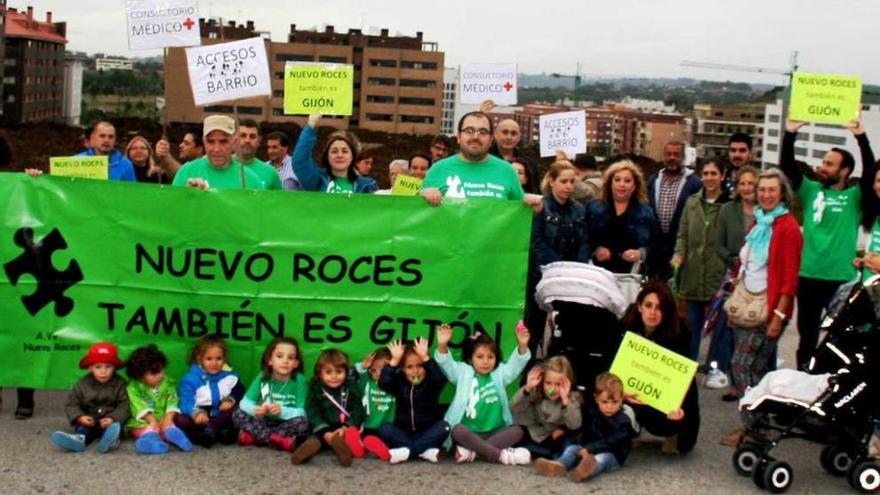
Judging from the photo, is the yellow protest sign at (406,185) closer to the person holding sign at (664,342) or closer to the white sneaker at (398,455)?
the person holding sign at (664,342)

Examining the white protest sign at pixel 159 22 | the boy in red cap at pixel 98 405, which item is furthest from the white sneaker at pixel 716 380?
the white protest sign at pixel 159 22

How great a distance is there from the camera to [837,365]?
6.05 metres

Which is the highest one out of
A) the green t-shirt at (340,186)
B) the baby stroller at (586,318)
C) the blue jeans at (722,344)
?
the green t-shirt at (340,186)

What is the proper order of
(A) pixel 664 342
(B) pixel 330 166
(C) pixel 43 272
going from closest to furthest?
(A) pixel 664 342 → (C) pixel 43 272 → (B) pixel 330 166

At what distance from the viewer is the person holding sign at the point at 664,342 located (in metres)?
6.29

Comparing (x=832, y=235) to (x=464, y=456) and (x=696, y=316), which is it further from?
(x=464, y=456)

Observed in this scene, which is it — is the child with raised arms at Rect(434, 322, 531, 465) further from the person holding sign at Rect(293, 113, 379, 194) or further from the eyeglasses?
the person holding sign at Rect(293, 113, 379, 194)

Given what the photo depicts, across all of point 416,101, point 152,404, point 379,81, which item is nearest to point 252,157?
point 152,404

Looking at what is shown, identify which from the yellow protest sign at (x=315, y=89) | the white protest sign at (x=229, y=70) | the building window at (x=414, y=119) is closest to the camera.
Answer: the white protest sign at (x=229, y=70)

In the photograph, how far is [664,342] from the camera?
6.54m

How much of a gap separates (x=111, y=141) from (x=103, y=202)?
1.30m

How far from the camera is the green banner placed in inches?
267

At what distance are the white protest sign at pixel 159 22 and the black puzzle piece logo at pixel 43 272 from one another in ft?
9.54

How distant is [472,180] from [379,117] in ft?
395
